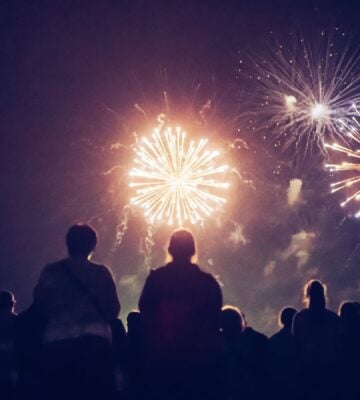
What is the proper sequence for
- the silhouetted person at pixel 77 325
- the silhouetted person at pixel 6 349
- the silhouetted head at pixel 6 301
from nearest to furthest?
the silhouetted person at pixel 77 325
the silhouetted person at pixel 6 349
the silhouetted head at pixel 6 301

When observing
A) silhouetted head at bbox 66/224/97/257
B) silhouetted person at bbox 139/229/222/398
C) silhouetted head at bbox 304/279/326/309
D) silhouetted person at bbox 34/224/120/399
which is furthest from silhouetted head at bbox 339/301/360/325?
silhouetted head at bbox 66/224/97/257

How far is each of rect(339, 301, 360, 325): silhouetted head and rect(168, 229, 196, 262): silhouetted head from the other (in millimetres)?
2675

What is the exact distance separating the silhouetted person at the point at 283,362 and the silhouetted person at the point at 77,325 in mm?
2532

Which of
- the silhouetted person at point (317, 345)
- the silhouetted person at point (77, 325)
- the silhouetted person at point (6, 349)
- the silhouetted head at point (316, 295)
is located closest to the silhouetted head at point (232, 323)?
the silhouetted person at point (317, 345)

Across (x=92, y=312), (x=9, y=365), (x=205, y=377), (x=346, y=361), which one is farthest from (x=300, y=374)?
(x=9, y=365)

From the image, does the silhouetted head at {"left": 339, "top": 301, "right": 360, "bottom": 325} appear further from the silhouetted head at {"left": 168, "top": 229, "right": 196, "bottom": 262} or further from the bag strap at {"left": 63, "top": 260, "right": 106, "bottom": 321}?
the bag strap at {"left": 63, "top": 260, "right": 106, "bottom": 321}

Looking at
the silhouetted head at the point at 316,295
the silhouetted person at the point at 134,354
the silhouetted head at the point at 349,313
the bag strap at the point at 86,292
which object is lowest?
the silhouetted person at the point at 134,354

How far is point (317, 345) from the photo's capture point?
21.0ft

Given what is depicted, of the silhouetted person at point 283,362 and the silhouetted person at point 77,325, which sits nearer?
the silhouetted person at point 77,325

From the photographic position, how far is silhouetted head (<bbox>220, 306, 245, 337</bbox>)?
6.38 m

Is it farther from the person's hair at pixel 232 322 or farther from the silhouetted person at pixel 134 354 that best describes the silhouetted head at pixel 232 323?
the silhouetted person at pixel 134 354

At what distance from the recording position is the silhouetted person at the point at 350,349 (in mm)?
6223

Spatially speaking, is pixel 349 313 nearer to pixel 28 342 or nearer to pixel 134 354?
pixel 134 354

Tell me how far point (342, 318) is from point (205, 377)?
2.73 metres
